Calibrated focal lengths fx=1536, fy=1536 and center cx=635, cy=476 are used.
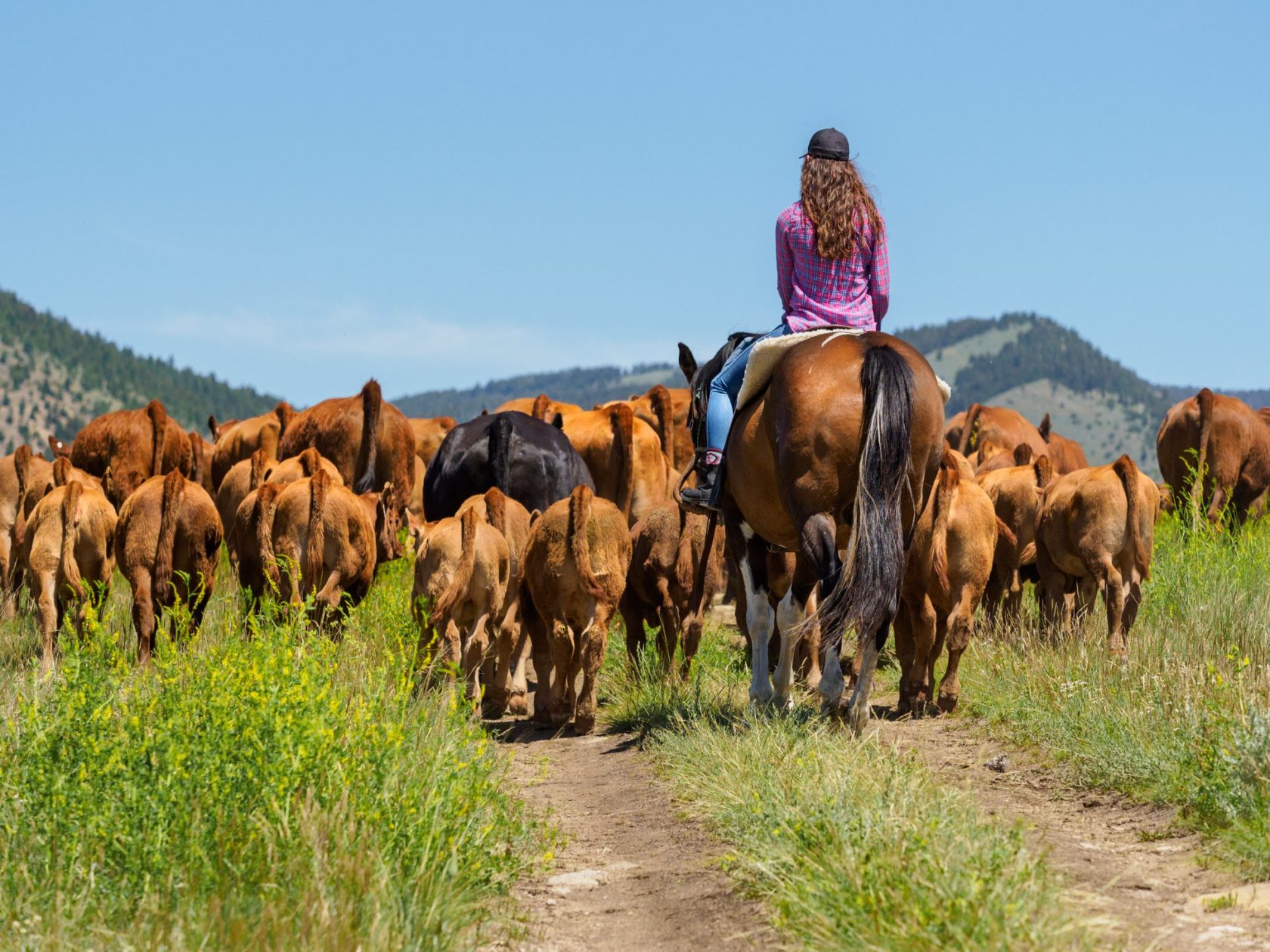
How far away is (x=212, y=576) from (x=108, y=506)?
4.00 feet

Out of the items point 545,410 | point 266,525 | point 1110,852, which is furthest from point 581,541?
point 545,410

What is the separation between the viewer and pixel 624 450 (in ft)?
49.2

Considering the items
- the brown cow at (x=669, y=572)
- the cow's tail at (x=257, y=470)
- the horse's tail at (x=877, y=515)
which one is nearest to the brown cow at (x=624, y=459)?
the cow's tail at (x=257, y=470)

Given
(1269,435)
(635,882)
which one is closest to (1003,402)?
Answer: (1269,435)

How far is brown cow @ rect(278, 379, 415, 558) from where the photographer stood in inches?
626

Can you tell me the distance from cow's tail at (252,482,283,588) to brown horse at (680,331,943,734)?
4.01 m

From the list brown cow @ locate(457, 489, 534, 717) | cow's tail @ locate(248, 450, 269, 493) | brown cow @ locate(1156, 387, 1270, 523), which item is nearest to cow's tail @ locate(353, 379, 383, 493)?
cow's tail @ locate(248, 450, 269, 493)

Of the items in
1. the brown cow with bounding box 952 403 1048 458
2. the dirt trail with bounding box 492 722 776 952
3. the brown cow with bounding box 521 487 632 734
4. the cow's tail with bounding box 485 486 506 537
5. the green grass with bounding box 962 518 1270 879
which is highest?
the brown cow with bounding box 952 403 1048 458

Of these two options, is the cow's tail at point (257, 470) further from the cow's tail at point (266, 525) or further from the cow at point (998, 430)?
the cow at point (998, 430)

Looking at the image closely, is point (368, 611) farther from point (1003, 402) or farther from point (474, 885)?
point (1003, 402)

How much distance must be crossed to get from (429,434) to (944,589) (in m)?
14.7

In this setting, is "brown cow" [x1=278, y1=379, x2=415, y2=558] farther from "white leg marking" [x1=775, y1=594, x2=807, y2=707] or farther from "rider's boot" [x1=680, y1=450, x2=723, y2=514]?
"white leg marking" [x1=775, y1=594, x2=807, y2=707]

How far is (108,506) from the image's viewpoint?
12.6 m

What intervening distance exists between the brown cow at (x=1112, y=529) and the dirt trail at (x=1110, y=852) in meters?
3.15
